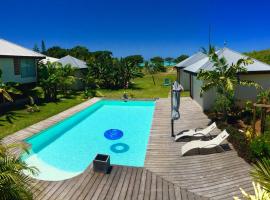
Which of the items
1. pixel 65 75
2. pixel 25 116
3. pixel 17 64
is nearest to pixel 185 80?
pixel 65 75

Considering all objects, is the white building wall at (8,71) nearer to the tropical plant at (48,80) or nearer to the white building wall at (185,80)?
the tropical plant at (48,80)

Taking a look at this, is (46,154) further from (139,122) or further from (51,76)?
(51,76)

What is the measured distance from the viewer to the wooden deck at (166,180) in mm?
8094

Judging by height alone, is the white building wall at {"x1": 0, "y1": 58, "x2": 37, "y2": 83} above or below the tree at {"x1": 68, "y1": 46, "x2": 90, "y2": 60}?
below

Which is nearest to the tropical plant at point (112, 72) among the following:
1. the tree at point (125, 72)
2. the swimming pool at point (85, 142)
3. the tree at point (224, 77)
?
the tree at point (125, 72)

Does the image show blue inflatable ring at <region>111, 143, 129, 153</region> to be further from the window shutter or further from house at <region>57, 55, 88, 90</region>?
house at <region>57, 55, 88, 90</region>

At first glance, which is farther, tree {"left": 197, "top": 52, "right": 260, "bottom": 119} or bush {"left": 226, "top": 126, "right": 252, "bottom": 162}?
tree {"left": 197, "top": 52, "right": 260, "bottom": 119}

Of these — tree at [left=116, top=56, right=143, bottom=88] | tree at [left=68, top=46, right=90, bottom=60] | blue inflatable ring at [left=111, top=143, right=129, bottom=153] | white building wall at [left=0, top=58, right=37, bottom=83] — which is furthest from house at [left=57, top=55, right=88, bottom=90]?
blue inflatable ring at [left=111, top=143, right=129, bottom=153]

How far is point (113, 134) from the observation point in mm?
16156

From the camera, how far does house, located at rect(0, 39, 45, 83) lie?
2206cm

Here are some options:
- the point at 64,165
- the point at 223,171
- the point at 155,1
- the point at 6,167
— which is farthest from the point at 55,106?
the point at 155,1

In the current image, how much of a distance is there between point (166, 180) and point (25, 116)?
43.9ft

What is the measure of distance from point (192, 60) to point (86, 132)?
1739 cm

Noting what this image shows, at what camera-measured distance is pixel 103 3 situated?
4416cm
